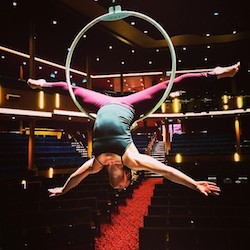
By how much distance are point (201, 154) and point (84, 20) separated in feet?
24.0

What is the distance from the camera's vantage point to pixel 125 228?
19.4ft

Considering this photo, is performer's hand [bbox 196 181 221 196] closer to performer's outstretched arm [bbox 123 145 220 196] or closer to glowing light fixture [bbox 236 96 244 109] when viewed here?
performer's outstretched arm [bbox 123 145 220 196]

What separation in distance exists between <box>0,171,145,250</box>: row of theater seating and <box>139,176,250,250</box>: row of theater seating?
1.02 metres

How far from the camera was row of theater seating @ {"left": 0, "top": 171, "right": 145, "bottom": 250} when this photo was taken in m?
4.24

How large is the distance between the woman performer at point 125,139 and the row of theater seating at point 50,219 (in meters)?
2.40

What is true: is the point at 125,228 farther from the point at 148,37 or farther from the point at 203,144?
the point at 203,144

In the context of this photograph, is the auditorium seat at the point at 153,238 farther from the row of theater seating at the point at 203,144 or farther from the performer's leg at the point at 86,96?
the row of theater seating at the point at 203,144

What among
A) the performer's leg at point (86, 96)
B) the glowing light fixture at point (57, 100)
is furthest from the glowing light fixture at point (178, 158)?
the performer's leg at point (86, 96)

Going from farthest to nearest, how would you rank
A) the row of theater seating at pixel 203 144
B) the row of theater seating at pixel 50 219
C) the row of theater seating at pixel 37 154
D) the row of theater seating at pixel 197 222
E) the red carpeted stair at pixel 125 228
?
the row of theater seating at pixel 203 144 < the row of theater seating at pixel 37 154 < the red carpeted stair at pixel 125 228 < the row of theater seating at pixel 50 219 < the row of theater seating at pixel 197 222

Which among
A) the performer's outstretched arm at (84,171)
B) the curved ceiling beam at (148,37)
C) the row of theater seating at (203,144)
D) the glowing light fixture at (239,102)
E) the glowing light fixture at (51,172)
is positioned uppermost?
the curved ceiling beam at (148,37)

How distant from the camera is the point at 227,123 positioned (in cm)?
1617

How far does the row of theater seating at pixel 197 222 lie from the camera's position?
4000 mm

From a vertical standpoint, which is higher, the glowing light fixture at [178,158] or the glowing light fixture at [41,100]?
the glowing light fixture at [41,100]

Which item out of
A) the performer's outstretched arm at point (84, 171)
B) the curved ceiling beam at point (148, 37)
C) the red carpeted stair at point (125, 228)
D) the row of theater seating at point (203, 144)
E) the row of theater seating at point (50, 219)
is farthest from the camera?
the row of theater seating at point (203, 144)
